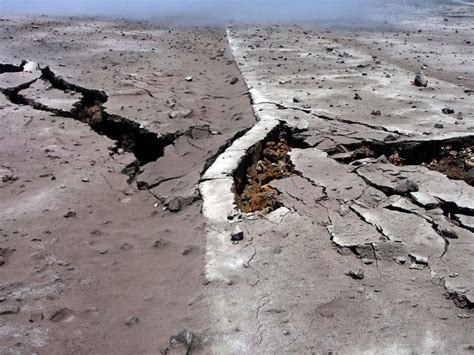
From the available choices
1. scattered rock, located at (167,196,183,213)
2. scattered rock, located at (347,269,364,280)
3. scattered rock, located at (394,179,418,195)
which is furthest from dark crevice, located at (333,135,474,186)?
scattered rock, located at (347,269,364,280)

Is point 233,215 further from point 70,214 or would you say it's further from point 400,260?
point 70,214

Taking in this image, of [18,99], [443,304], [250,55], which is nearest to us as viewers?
[443,304]

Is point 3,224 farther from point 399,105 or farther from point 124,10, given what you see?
point 124,10

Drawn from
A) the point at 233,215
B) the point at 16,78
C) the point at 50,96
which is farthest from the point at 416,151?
the point at 16,78

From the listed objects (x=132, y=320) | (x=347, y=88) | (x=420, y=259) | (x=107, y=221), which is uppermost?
(x=347, y=88)

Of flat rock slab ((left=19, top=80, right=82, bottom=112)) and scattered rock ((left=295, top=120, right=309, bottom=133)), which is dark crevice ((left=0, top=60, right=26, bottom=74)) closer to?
flat rock slab ((left=19, top=80, right=82, bottom=112))

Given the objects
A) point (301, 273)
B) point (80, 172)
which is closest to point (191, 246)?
point (301, 273)
